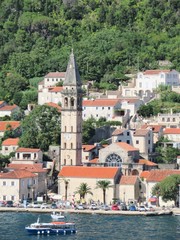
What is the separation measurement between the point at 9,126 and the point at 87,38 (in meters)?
36.0

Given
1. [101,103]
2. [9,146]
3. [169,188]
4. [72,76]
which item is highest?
[72,76]

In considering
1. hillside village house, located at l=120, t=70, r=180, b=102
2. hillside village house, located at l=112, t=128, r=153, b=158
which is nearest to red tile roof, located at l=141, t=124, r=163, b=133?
hillside village house, located at l=112, t=128, r=153, b=158

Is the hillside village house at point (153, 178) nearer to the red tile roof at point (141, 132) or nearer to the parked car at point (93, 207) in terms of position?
the parked car at point (93, 207)

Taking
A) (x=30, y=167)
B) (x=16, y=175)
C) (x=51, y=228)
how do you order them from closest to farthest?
1. (x=51, y=228)
2. (x=16, y=175)
3. (x=30, y=167)

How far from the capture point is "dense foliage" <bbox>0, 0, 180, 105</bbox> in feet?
461

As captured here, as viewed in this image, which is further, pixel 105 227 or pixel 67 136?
pixel 67 136

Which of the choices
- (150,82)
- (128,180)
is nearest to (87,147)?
(128,180)

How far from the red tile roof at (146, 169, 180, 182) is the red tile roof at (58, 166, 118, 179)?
2.65 m

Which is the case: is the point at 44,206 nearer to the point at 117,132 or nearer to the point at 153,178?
the point at 153,178

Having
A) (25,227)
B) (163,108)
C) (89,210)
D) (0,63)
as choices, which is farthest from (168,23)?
(25,227)

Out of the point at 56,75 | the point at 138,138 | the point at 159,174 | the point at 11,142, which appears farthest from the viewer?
the point at 56,75

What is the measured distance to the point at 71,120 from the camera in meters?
109

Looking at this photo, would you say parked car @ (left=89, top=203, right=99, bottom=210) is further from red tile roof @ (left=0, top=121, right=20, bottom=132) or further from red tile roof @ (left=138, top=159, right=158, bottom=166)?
red tile roof @ (left=0, top=121, right=20, bottom=132)

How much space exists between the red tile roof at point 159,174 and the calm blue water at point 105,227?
265 inches
